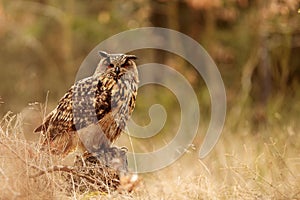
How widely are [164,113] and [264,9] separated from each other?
2261 mm

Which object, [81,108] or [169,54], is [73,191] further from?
[169,54]

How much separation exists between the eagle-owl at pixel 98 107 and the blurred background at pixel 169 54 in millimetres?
4598

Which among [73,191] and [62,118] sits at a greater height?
[62,118]

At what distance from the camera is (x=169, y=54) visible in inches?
572

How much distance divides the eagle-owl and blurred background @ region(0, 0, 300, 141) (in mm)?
4598

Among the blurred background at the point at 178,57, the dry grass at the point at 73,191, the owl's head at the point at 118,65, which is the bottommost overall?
the dry grass at the point at 73,191

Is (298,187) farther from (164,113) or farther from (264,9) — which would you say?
(164,113)

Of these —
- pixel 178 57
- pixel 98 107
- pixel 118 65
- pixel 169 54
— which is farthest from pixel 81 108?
pixel 169 54

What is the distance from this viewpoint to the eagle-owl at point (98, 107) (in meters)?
5.79

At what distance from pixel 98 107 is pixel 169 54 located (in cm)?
880

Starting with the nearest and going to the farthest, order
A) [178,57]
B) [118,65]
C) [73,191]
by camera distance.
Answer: [73,191]
[118,65]
[178,57]

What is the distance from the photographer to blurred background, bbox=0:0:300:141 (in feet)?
38.0

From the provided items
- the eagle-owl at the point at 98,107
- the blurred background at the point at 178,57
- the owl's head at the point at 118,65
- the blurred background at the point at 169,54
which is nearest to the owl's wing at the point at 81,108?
the eagle-owl at the point at 98,107

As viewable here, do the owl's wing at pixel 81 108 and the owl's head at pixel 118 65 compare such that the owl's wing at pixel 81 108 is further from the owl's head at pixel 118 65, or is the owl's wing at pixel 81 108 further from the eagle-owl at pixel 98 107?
the owl's head at pixel 118 65
